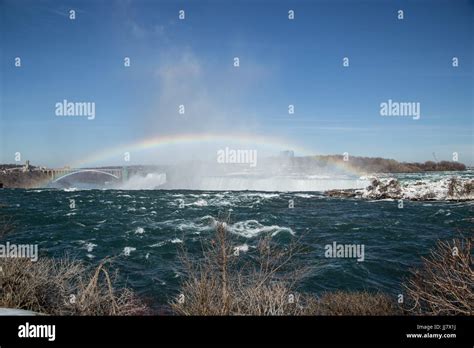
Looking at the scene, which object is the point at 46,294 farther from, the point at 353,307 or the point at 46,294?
the point at 353,307

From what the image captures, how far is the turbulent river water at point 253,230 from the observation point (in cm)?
666

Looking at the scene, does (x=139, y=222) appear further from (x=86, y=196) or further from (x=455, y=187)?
(x=455, y=187)

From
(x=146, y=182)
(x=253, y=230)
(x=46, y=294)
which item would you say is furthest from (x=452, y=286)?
(x=146, y=182)

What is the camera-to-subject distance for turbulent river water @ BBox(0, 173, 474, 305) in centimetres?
666

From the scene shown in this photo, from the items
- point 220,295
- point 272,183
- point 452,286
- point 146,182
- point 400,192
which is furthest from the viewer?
point 400,192

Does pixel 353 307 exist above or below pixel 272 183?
below

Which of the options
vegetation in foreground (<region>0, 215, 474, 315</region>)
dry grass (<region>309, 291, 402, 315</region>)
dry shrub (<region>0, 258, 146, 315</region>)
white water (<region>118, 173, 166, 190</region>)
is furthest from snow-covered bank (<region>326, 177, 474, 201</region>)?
dry shrub (<region>0, 258, 146, 315</region>)

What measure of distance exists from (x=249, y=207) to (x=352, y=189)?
2949 millimetres

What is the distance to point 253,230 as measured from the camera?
7.88 metres

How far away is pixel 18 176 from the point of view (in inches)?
214

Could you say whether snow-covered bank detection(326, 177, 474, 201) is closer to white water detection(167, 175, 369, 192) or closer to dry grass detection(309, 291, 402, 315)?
white water detection(167, 175, 369, 192)

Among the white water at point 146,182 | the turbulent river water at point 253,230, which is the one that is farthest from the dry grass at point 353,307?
the white water at point 146,182

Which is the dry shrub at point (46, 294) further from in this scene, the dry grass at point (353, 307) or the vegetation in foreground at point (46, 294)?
the dry grass at point (353, 307)

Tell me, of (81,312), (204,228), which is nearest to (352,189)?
(204,228)
